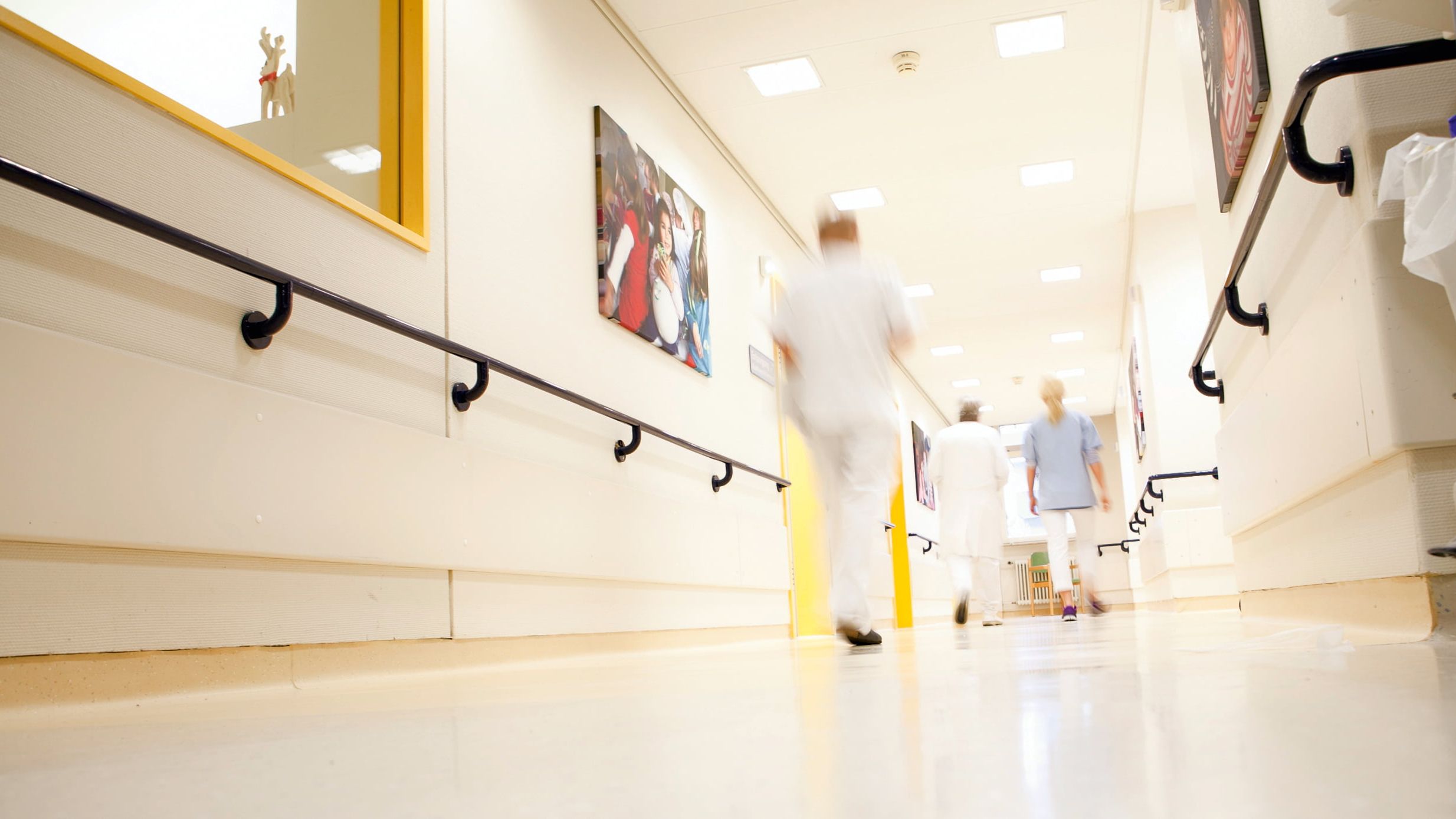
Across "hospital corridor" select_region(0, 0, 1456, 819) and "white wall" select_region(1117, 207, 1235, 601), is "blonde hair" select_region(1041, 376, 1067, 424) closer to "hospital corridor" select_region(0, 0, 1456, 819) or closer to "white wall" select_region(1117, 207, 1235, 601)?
"white wall" select_region(1117, 207, 1235, 601)

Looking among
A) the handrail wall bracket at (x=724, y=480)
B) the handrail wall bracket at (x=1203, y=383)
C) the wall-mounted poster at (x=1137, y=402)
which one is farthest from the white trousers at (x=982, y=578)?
the handrail wall bracket at (x=1203, y=383)

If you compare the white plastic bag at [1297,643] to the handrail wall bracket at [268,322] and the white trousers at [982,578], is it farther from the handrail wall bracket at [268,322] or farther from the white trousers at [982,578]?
the white trousers at [982,578]

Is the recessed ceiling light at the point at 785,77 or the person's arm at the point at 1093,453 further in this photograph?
the person's arm at the point at 1093,453

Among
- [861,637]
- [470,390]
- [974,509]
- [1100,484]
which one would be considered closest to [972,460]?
[974,509]

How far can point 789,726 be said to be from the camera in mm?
974

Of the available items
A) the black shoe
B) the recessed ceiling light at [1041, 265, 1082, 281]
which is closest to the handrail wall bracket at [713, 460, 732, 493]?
the black shoe

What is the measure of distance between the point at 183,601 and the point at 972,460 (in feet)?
20.3

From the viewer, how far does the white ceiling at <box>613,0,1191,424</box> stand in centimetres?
541

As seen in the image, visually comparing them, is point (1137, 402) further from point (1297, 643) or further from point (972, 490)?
point (1297, 643)

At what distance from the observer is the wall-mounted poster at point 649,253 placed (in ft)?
15.2

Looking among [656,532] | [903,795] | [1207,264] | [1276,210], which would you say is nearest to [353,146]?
[656,532]

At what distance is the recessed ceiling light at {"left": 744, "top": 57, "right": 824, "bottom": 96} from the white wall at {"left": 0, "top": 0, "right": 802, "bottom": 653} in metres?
0.65

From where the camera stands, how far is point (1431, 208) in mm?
1587

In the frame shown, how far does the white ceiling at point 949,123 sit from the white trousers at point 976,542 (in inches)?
90.8
